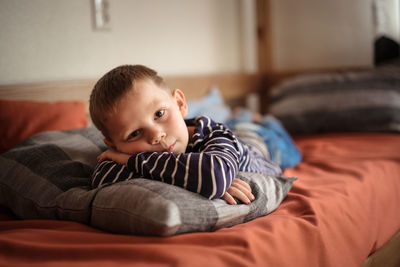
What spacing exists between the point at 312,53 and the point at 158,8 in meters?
1.14

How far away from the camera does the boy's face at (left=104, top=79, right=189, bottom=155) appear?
846 mm

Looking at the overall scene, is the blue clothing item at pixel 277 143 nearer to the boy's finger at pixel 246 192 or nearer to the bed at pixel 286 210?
the bed at pixel 286 210

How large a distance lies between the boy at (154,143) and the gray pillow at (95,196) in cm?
4

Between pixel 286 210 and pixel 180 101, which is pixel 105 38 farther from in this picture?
pixel 286 210

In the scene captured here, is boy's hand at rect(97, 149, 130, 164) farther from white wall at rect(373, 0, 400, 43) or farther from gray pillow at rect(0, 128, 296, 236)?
white wall at rect(373, 0, 400, 43)

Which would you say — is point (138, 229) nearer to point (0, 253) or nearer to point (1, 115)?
point (0, 253)

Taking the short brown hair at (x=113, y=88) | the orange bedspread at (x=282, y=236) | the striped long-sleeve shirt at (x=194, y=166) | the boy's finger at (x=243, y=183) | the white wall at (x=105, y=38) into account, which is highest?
the white wall at (x=105, y=38)

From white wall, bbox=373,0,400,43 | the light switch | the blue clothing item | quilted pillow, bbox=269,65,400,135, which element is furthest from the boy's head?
white wall, bbox=373,0,400,43

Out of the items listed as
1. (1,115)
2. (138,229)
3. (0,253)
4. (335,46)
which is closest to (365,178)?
(138,229)

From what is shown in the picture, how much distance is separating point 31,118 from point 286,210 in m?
0.80

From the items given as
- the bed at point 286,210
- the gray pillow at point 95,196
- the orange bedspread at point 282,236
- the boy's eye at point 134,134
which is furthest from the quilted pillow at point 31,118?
the boy's eye at point 134,134

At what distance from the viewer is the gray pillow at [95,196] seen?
27.7 inches

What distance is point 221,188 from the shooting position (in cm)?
78

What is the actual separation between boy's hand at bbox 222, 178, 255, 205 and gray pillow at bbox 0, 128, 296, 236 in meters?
0.01
